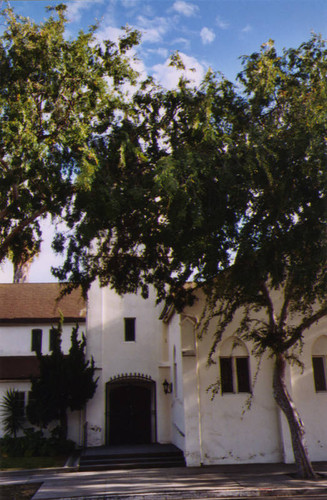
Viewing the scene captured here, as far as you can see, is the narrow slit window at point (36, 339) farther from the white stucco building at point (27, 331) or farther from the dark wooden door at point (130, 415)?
the dark wooden door at point (130, 415)

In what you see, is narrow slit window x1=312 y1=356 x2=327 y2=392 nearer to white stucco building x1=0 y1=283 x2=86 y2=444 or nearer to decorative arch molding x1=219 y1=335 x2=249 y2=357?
decorative arch molding x1=219 y1=335 x2=249 y2=357

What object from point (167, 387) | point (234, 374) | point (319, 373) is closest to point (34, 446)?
point (167, 387)

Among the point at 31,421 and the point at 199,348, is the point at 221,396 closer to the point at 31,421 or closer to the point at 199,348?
the point at 199,348

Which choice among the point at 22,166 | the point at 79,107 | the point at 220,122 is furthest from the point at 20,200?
the point at 220,122

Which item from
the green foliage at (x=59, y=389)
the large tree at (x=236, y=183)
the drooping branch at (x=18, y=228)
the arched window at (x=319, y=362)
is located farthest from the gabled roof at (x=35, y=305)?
the large tree at (x=236, y=183)

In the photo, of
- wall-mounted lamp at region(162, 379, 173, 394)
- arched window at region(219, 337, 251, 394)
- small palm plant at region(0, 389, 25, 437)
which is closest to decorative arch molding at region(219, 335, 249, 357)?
arched window at region(219, 337, 251, 394)

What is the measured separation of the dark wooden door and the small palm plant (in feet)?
13.9

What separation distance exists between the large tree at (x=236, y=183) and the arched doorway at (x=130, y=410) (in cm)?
1066

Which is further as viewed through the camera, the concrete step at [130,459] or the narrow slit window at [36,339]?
the narrow slit window at [36,339]

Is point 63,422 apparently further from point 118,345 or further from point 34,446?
point 118,345

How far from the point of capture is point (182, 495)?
11.9 metres

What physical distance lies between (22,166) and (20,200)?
116 centimetres

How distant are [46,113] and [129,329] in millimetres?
13542

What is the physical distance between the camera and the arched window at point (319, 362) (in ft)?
55.6
